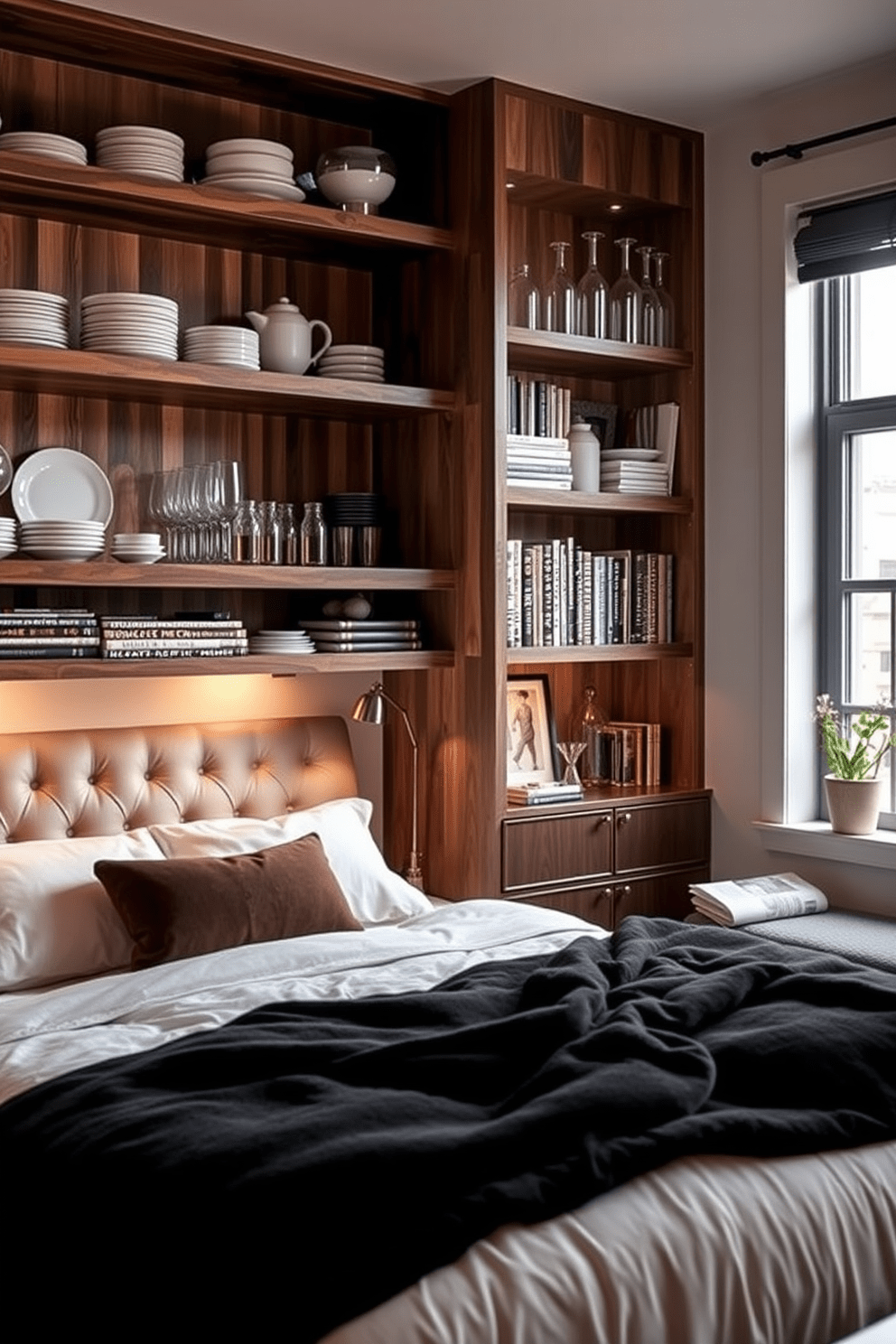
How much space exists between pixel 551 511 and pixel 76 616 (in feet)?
5.19

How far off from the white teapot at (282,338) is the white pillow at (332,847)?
1.17m

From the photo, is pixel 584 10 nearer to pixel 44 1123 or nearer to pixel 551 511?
pixel 551 511

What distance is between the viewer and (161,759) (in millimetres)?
3820

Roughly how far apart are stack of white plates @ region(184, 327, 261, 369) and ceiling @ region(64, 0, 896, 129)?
2.42 ft

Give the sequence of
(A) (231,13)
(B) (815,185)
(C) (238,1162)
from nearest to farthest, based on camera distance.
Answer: (C) (238,1162)
(A) (231,13)
(B) (815,185)

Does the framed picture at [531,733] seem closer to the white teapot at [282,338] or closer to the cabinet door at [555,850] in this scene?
the cabinet door at [555,850]

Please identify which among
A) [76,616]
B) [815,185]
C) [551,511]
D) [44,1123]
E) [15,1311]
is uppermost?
[815,185]

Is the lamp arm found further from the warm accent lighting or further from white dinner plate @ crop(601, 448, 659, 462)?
white dinner plate @ crop(601, 448, 659, 462)

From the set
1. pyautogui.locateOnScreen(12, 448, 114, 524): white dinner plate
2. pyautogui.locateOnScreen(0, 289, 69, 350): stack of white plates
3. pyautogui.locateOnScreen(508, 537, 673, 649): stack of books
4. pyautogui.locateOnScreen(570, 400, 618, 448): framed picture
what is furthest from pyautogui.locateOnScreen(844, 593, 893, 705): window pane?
pyautogui.locateOnScreen(0, 289, 69, 350): stack of white plates

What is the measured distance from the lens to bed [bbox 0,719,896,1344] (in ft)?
5.94

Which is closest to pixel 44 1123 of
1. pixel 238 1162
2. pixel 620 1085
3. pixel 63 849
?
pixel 238 1162

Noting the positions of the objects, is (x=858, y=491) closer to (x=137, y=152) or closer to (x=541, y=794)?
(x=541, y=794)

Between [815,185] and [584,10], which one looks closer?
[584,10]

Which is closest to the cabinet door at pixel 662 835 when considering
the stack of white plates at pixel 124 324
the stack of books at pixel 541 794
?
the stack of books at pixel 541 794
